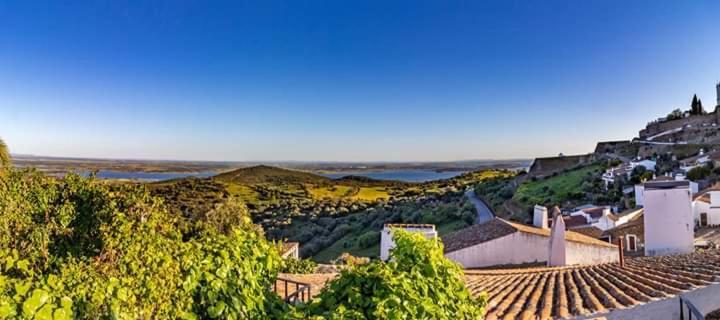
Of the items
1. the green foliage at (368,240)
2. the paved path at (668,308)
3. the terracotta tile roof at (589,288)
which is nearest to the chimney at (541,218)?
the terracotta tile roof at (589,288)

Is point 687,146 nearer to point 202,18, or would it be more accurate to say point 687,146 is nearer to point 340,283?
point 202,18

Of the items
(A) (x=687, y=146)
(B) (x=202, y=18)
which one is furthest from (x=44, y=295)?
(A) (x=687, y=146)

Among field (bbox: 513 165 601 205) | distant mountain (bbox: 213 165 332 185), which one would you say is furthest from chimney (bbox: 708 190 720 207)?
distant mountain (bbox: 213 165 332 185)

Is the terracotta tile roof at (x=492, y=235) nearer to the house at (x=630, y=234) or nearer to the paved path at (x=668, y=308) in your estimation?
the house at (x=630, y=234)

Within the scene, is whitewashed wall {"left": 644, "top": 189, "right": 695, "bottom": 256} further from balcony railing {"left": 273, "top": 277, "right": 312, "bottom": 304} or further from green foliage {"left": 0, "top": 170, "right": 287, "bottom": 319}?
green foliage {"left": 0, "top": 170, "right": 287, "bottom": 319}

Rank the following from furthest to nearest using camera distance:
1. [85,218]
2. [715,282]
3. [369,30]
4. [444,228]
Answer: [444,228]
[369,30]
[715,282]
[85,218]
